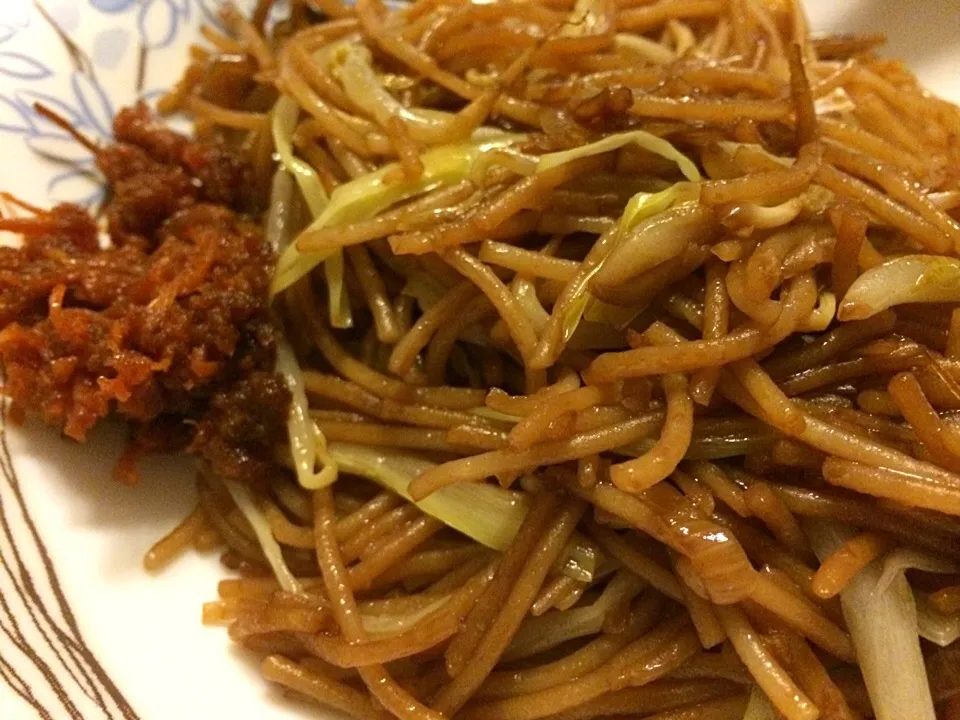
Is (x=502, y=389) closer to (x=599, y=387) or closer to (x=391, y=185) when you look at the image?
(x=599, y=387)

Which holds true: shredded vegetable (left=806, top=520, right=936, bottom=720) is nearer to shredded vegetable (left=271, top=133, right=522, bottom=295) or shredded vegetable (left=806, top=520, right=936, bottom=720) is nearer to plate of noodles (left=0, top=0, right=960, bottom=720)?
plate of noodles (left=0, top=0, right=960, bottom=720)

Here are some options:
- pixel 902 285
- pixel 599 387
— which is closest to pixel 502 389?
pixel 599 387

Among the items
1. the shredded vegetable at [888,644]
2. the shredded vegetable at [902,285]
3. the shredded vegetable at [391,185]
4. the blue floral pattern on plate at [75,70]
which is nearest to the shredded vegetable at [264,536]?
the shredded vegetable at [391,185]

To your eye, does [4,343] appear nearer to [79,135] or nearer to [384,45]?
[79,135]

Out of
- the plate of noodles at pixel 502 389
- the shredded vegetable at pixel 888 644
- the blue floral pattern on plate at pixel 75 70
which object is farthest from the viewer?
the blue floral pattern on plate at pixel 75 70

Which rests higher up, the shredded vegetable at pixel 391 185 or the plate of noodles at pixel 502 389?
the shredded vegetable at pixel 391 185

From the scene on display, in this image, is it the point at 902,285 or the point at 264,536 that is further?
the point at 264,536

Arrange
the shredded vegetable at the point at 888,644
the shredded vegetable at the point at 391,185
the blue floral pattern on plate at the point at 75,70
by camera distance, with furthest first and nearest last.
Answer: the blue floral pattern on plate at the point at 75,70 < the shredded vegetable at the point at 391,185 < the shredded vegetable at the point at 888,644

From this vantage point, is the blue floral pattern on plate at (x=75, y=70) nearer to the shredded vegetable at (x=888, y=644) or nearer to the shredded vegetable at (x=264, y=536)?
the shredded vegetable at (x=264, y=536)

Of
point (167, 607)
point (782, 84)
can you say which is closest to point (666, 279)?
point (782, 84)

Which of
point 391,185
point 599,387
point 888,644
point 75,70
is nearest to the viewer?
point 888,644
